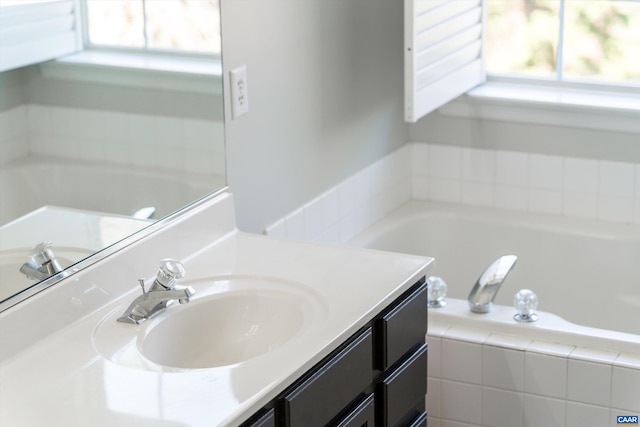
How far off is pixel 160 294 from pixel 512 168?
6.12 ft

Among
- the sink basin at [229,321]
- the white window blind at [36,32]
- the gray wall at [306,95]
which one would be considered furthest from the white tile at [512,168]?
the white window blind at [36,32]

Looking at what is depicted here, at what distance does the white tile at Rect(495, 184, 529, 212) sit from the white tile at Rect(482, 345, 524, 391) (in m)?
1.05

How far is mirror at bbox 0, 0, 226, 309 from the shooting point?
1.83 m

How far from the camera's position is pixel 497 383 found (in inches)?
103

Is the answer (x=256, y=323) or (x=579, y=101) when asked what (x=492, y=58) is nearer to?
(x=579, y=101)

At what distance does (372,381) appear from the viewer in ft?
6.73

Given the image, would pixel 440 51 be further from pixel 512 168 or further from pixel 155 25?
pixel 155 25

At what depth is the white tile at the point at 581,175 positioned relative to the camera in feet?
11.1

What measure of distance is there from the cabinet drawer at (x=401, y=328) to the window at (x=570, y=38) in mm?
1957

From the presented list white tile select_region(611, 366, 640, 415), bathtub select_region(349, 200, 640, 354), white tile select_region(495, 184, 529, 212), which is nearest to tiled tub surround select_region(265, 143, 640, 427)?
white tile select_region(611, 366, 640, 415)

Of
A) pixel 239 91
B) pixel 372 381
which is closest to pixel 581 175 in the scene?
pixel 239 91

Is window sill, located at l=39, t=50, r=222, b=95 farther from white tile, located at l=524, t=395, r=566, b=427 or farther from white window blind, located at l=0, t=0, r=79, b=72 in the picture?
white tile, located at l=524, t=395, r=566, b=427

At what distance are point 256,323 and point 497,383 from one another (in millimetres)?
801

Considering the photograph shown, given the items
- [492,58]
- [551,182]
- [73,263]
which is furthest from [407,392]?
[492,58]
